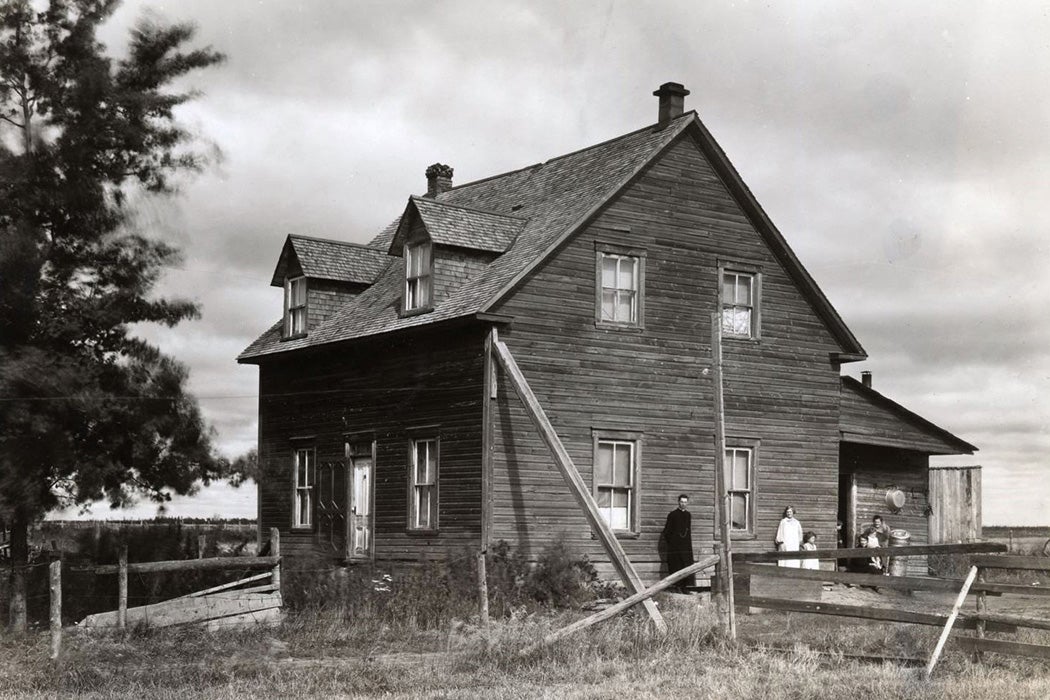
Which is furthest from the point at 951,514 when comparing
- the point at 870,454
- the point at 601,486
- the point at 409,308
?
the point at 409,308

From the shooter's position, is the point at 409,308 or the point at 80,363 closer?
the point at 80,363

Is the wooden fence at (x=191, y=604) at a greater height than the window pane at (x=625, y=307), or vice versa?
the window pane at (x=625, y=307)

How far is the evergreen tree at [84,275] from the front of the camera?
22.2 metres

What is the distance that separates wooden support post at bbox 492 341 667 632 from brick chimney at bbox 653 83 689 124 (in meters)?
6.60

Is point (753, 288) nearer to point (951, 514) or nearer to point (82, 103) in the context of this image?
point (951, 514)

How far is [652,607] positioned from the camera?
19.0 metres

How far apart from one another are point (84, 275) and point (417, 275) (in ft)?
20.4

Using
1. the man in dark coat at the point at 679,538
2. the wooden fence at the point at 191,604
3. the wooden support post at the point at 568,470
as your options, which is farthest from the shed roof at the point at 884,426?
the wooden fence at the point at 191,604

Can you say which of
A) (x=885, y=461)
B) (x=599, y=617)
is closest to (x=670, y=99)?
(x=885, y=461)

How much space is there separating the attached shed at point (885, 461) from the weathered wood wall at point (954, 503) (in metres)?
1.61

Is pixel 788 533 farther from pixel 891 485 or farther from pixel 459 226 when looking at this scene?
pixel 459 226

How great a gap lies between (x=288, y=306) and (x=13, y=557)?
8.26 meters

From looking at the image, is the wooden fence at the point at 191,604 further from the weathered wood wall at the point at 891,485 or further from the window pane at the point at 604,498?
the weathered wood wall at the point at 891,485

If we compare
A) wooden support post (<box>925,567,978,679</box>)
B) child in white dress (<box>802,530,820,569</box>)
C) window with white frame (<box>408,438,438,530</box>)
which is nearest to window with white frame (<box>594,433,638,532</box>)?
window with white frame (<box>408,438,438,530</box>)
